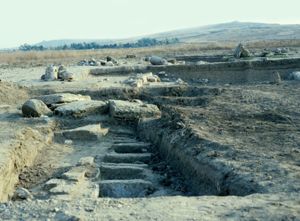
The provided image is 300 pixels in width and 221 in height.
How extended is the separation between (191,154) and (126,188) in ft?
3.49

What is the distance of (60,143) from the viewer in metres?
9.72

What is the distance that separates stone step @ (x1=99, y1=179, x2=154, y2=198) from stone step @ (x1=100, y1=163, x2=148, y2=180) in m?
0.60

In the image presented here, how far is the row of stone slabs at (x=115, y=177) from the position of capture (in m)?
6.69

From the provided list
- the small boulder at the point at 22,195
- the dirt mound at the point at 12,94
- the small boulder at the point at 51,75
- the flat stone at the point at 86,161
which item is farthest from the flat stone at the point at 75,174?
the small boulder at the point at 51,75

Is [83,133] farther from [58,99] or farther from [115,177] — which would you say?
[115,177]

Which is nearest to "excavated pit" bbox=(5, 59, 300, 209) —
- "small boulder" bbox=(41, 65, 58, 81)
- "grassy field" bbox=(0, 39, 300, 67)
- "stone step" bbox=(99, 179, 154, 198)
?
"stone step" bbox=(99, 179, 154, 198)

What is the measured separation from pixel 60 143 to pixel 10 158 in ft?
7.12

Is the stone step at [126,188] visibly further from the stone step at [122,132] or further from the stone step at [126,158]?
the stone step at [122,132]

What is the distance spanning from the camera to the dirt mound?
12.8m

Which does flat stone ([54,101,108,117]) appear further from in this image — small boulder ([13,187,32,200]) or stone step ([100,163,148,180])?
small boulder ([13,187,32,200])

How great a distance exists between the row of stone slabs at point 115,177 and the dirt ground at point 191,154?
0.10 m

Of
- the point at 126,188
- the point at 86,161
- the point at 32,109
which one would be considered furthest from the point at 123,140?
the point at 126,188

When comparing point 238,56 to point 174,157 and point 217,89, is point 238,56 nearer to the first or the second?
point 217,89

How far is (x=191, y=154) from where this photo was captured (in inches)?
293
